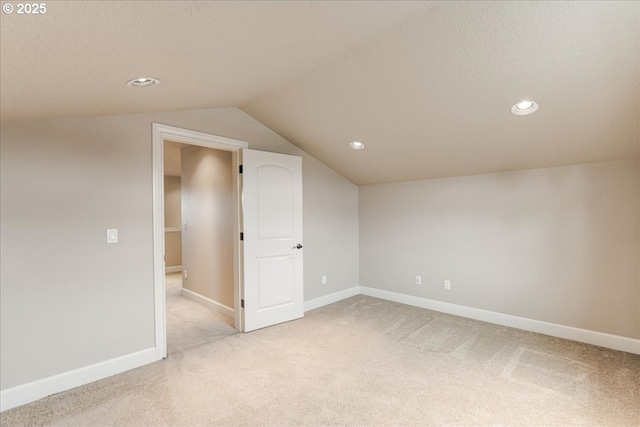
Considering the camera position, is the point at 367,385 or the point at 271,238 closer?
the point at 367,385

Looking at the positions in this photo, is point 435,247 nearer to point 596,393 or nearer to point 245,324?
Answer: point 596,393

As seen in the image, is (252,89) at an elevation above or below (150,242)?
above

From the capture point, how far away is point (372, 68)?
248 centimetres

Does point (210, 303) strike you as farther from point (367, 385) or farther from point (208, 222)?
point (367, 385)

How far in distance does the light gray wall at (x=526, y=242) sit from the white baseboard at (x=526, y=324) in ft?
0.19

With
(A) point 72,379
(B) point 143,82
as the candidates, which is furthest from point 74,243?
(B) point 143,82

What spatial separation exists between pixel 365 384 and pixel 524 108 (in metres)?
2.53

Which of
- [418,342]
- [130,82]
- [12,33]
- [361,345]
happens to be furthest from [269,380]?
[12,33]

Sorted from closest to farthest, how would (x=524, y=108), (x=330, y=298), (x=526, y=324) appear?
(x=524, y=108) → (x=526, y=324) → (x=330, y=298)

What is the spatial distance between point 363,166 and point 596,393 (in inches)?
125

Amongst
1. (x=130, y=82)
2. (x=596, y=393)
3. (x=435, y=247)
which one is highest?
(x=130, y=82)

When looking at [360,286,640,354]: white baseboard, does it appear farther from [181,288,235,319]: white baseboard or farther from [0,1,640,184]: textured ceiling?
[181,288,235,319]: white baseboard

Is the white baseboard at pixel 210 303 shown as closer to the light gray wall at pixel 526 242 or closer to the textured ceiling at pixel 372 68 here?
the light gray wall at pixel 526 242

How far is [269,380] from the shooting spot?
254cm
